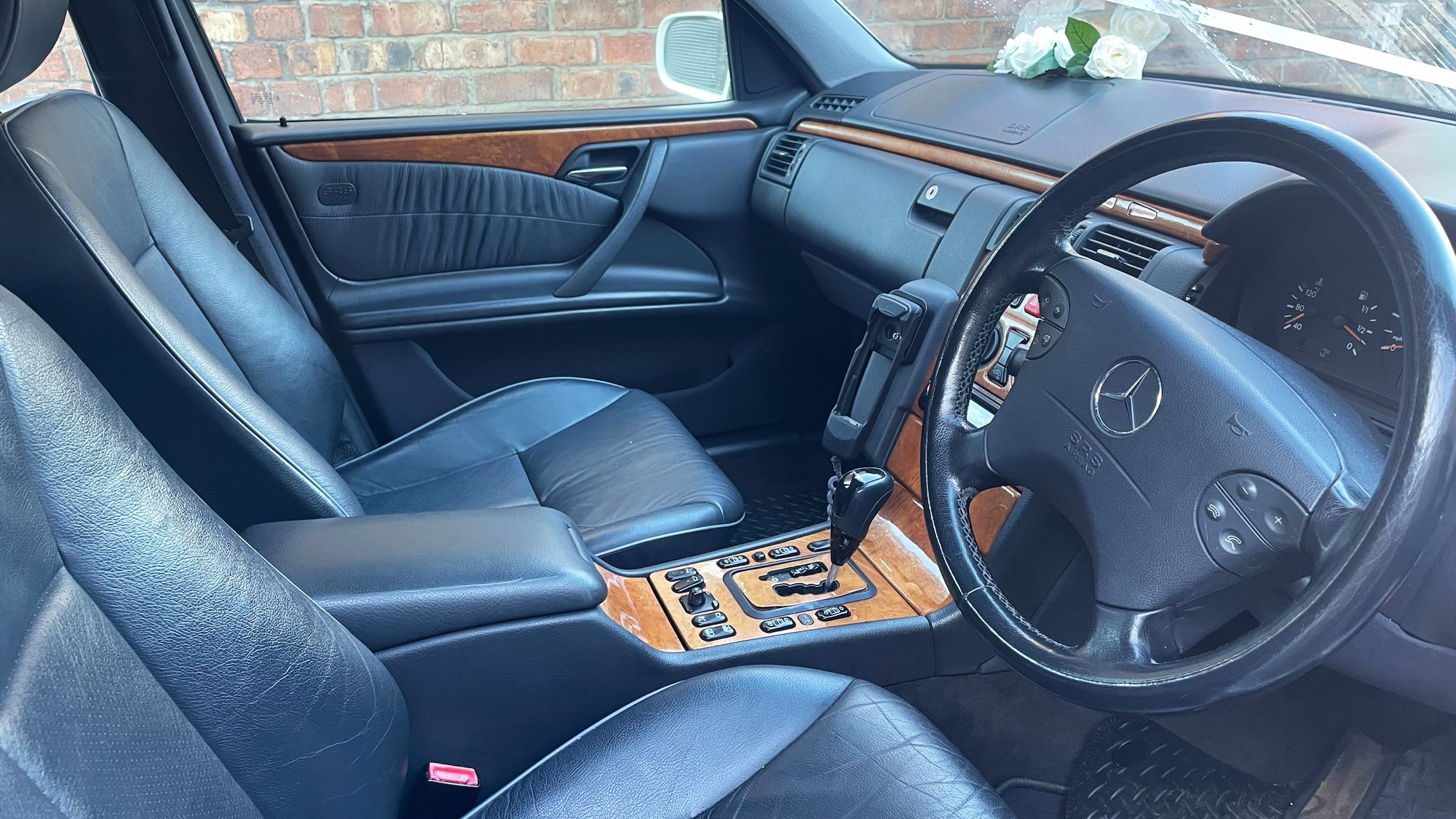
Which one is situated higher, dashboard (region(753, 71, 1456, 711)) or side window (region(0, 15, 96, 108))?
side window (region(0, 15, 96, 108))

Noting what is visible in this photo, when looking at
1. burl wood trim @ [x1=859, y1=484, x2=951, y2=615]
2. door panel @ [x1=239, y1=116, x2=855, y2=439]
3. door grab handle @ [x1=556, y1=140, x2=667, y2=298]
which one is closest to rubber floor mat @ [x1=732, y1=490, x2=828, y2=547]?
door panel @ [x1=239, y1=116, x2=855, y2=439]

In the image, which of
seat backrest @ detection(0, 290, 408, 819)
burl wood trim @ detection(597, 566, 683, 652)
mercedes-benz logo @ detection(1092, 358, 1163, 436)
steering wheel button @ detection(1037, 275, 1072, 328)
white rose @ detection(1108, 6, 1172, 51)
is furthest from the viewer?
white rose @ detection(1108, 6, 1172, 51)

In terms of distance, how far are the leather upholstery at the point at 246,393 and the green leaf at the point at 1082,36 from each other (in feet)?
2.81

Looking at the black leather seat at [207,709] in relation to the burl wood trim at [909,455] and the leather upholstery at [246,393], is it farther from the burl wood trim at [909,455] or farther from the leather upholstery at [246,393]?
the burl wood trim at [909,455]

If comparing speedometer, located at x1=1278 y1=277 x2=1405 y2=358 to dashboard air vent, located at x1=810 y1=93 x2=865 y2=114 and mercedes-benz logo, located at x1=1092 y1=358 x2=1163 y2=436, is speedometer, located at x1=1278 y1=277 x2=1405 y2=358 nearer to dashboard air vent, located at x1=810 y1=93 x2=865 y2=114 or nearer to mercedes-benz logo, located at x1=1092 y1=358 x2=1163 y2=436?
mercedes-benz logo, located at x1=1092 y1=358 x2=1163 y2=436

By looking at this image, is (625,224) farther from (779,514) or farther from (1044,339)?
→ (1044,339)

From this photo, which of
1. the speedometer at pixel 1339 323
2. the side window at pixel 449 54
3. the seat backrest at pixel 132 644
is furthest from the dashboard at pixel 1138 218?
the seat backrest at pixel 132 644

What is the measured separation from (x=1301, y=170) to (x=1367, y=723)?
70 cm

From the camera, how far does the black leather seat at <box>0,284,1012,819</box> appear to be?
1.69ft

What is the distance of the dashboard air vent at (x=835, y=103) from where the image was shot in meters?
1.99

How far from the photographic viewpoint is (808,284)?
7.06 ft

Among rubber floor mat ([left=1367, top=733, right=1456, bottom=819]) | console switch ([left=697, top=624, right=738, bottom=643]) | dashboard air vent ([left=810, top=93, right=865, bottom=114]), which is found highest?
dashboard air vent ([left=810, top=93, right=865, bottom=114])

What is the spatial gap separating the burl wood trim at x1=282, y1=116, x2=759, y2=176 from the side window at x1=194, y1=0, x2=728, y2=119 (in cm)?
9

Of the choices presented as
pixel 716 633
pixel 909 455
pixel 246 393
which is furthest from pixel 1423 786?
pixel 246 393
